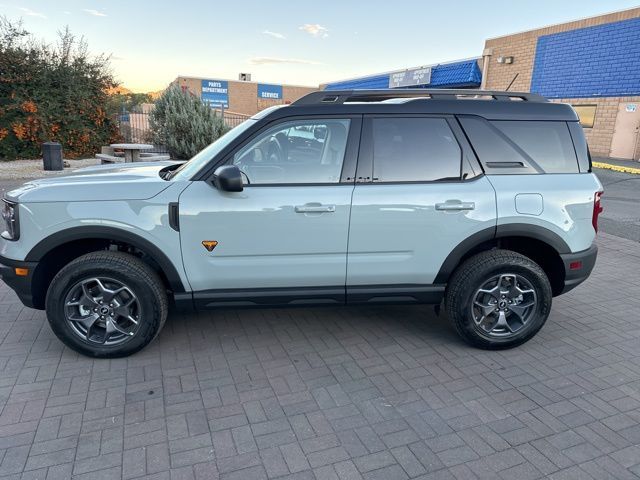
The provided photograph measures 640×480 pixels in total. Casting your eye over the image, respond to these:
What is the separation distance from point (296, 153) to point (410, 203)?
3.08ft

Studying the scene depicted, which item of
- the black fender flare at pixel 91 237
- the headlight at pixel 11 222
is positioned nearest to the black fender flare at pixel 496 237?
the black fender flare at pixel 91 237

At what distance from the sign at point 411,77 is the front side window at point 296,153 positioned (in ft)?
86.5

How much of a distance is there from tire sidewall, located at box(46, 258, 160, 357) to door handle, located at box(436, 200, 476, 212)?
224cm

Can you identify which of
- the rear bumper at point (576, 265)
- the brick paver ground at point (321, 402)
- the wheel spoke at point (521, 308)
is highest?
the rear bumper at point (576, 265)

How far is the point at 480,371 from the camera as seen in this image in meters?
3.40

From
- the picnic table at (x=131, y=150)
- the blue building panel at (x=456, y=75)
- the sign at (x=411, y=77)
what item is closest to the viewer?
the picnic table at (x=131, y=150)

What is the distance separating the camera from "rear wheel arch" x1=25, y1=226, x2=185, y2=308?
3244mm

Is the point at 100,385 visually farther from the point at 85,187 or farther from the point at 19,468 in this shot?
the point at 85,187

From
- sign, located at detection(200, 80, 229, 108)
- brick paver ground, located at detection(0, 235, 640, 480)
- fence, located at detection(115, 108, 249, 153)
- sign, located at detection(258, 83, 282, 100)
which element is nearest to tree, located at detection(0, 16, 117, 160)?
fence, located at detection(115, 108, 249, 153)

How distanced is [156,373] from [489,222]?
272 cm

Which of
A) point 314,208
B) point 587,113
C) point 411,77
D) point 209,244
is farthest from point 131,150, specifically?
point 411,77

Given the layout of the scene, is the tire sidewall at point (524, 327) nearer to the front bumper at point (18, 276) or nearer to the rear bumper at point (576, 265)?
the rear bumper at point (576, 265)

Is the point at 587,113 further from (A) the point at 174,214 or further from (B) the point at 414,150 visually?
(A) the point at 174,214

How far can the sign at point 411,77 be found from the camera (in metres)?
27.7
